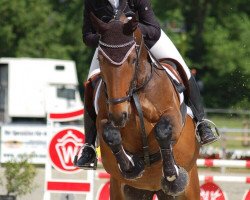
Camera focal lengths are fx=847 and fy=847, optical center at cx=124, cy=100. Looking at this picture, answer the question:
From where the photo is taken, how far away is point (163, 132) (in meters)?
6.26

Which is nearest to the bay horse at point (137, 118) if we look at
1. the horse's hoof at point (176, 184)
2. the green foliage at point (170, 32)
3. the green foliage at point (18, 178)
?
the horse's hoof at point (176, 184)

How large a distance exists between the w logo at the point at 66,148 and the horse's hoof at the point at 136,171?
286 cm

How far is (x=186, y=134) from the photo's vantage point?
6.93 meters

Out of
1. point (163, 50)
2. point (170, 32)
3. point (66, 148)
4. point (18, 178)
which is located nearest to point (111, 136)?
point (163, 50)

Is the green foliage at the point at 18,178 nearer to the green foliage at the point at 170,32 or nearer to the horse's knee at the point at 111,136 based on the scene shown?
the horse's knee at the point at 111,136

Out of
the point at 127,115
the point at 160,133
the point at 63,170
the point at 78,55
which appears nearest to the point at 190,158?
the point at 160,133

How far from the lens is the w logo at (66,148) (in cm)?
920

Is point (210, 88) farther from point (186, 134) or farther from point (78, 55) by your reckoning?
point (186, 134)

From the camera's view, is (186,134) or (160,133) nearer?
(160,133)

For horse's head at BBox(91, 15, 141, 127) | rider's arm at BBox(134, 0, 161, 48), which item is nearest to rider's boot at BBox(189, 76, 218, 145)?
rider's arm at BBox(134, 0, 161, 48)

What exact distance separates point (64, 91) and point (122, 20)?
64.5ft

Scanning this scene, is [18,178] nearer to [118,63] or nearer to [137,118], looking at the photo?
[137,118]

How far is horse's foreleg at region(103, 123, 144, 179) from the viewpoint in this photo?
20.2 ft

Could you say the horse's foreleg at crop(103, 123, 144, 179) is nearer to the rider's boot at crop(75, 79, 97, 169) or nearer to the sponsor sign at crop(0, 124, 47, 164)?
the rider's boot at crop(75, 79, 97, 169)
